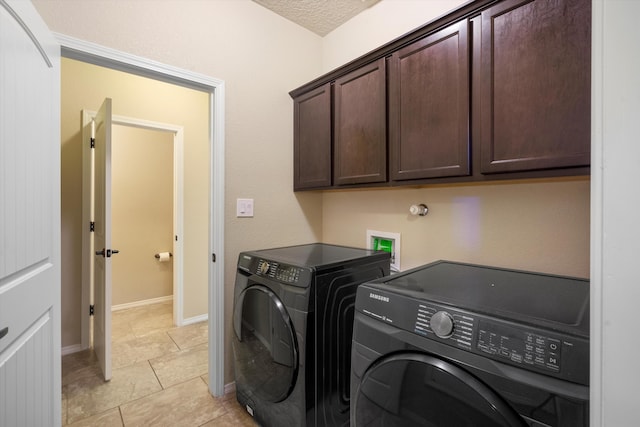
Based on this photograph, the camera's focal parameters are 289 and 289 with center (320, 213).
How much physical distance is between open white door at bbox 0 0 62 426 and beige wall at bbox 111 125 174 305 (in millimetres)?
2550

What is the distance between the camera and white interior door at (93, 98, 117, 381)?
6.59 feet

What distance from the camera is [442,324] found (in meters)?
0.81

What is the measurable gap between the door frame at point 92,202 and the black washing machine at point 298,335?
1.71 metres

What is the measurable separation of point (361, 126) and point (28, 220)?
1554 mm

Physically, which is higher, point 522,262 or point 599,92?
point 599,92

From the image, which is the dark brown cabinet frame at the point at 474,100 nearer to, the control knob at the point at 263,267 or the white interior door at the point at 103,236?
the control knob at the point at 263,267

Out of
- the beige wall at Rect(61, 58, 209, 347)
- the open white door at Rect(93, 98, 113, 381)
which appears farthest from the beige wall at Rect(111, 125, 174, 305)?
the open white door at Rect(93, 98, 113, 381)

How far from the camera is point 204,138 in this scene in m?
3.21

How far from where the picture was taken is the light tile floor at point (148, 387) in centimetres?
168

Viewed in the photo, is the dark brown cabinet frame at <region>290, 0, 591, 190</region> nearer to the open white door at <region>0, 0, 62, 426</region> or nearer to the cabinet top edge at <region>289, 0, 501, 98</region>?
the cabinet top edge at <region>289, 0, 501, 98</region>

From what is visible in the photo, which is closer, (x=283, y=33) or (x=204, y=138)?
(x=283, y=33)

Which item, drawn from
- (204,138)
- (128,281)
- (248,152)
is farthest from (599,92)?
(128,281)

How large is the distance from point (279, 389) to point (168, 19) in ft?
6.98

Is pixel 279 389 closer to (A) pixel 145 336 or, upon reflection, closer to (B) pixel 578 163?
(B) pixel 578 163
